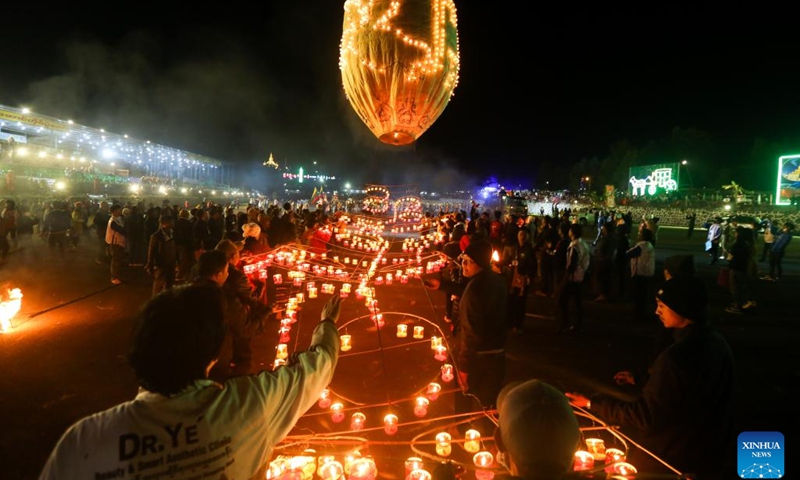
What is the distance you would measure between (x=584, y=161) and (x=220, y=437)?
83.1m

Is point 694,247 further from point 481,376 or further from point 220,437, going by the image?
point 220,437

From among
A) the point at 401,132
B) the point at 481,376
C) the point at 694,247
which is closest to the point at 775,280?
the point at 694,247

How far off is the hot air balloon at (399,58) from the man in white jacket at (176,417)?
7720 millimetres

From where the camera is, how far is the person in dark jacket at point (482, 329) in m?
3.71

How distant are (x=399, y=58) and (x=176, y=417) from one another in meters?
8.02

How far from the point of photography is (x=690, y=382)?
2189 mm

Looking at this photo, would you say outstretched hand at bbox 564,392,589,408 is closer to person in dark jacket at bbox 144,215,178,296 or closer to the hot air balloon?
the hot air balloon

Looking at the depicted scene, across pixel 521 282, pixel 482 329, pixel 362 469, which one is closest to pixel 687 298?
pixel 482 329

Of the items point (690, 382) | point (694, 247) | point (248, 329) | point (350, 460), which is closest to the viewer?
point (690, 382)

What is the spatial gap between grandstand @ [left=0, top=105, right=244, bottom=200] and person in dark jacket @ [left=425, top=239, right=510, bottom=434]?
25921 millimetres

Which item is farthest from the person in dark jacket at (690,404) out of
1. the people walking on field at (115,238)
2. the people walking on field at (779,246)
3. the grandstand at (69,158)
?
the grandstand at (69,158)

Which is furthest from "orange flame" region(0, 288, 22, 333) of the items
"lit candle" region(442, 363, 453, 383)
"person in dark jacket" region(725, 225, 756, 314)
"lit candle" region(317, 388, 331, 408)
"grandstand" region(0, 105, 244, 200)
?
"grandstand" region(0, 105, 244, 200)

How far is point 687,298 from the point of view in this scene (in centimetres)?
243

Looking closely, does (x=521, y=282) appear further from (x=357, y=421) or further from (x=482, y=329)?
(x=357, y=421)
